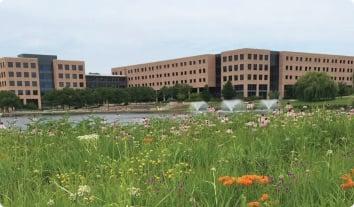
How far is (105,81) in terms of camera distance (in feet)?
324

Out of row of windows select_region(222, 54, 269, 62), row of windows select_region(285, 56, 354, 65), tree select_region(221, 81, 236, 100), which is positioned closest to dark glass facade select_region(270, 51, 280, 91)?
row of windows select_region(222, 54, 269, 62)

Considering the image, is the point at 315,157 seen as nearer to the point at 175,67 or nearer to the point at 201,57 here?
the point at 201,57

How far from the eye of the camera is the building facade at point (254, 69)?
69269 millimetres

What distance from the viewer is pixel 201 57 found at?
8531 cm

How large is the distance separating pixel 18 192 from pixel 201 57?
84009 mm

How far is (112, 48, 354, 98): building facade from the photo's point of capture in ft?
227

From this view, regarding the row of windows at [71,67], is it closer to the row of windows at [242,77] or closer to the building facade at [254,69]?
the building facade at [254,69]

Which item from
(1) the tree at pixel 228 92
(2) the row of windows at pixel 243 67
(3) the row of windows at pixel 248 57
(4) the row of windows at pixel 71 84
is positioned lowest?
(1) the tree at pixel 228 92

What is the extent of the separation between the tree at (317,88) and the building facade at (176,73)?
103 ft

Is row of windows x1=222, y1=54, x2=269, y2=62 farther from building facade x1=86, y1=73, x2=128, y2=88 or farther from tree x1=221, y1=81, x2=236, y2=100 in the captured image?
building facade x1=86, y1=73, x2=128, y2=88

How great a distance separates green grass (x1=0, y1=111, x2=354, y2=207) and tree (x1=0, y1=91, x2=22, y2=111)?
59573 millimetres

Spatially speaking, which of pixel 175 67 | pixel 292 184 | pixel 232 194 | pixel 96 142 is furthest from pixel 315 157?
pixel 175 67

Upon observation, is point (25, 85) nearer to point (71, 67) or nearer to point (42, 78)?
point (42, 78)

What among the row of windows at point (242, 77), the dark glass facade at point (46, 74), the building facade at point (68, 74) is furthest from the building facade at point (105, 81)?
the row of windows at point (242, 77)
